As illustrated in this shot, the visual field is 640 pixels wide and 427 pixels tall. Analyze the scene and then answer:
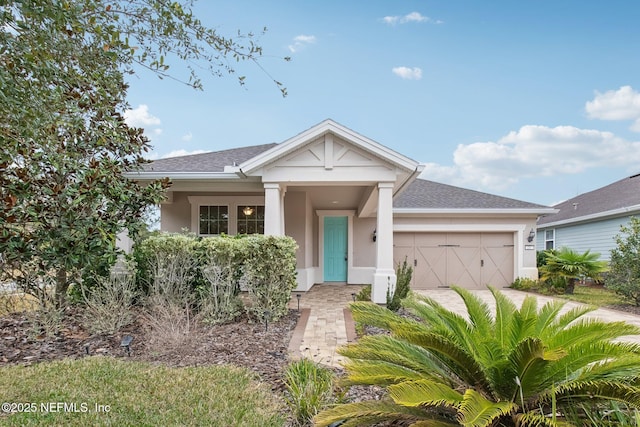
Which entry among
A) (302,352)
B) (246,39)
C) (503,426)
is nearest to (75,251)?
(302,352)

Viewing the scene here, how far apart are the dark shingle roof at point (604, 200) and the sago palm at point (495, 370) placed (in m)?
14.9

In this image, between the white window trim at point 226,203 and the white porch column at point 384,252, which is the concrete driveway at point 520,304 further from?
the white window trim at point 226,203

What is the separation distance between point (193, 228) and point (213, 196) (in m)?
1.15

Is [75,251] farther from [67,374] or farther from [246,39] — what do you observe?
[246,39]

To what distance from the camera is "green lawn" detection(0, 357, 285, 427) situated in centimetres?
288

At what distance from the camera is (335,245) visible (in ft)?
45.6

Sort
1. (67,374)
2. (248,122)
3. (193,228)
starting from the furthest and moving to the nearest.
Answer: (248,122), (193,228), (67,374)

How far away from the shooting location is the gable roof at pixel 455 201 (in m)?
13.0

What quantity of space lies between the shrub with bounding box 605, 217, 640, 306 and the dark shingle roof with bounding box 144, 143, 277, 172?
34.9 feet

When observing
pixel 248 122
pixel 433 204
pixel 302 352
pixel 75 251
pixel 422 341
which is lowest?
pixel 302 352

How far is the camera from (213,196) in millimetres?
10992

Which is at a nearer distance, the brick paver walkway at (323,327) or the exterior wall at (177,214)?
the brick paver walkway at (323,327)

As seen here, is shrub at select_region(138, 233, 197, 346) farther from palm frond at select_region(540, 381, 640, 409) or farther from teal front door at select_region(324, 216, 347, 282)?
teal front door at select_region(324, 216, 347, 282)

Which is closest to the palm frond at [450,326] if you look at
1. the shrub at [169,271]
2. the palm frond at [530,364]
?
the palm frond at [530,364]
